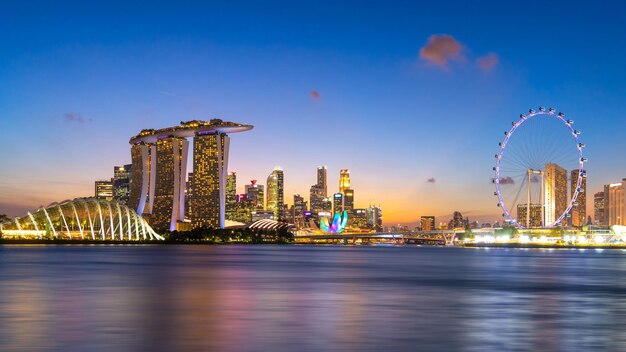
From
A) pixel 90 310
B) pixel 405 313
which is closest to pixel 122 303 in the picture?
pixel 90 310

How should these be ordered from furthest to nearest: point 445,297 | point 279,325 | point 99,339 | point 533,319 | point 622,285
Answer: point 622,285 → point 445,297 → point 533,319 → point 279,325 → point 99,339

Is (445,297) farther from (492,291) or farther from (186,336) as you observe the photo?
(186,336)

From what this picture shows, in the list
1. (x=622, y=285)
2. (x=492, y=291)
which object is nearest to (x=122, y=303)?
(x=492, y=291)

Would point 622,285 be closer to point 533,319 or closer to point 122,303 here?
point 533,319

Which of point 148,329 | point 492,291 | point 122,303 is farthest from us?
point 492,291

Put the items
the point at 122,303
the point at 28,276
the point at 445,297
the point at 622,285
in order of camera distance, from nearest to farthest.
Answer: the point at 122,303 → the point at 445,297 → the point at 622,285 → the point at 28,276

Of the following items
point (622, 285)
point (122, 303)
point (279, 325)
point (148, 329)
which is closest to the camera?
point (148, 329)

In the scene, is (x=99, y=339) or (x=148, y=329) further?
(x=148, y=329)

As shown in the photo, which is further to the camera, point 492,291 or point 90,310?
point 492,291

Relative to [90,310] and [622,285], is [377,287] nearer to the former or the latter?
[622,285]
